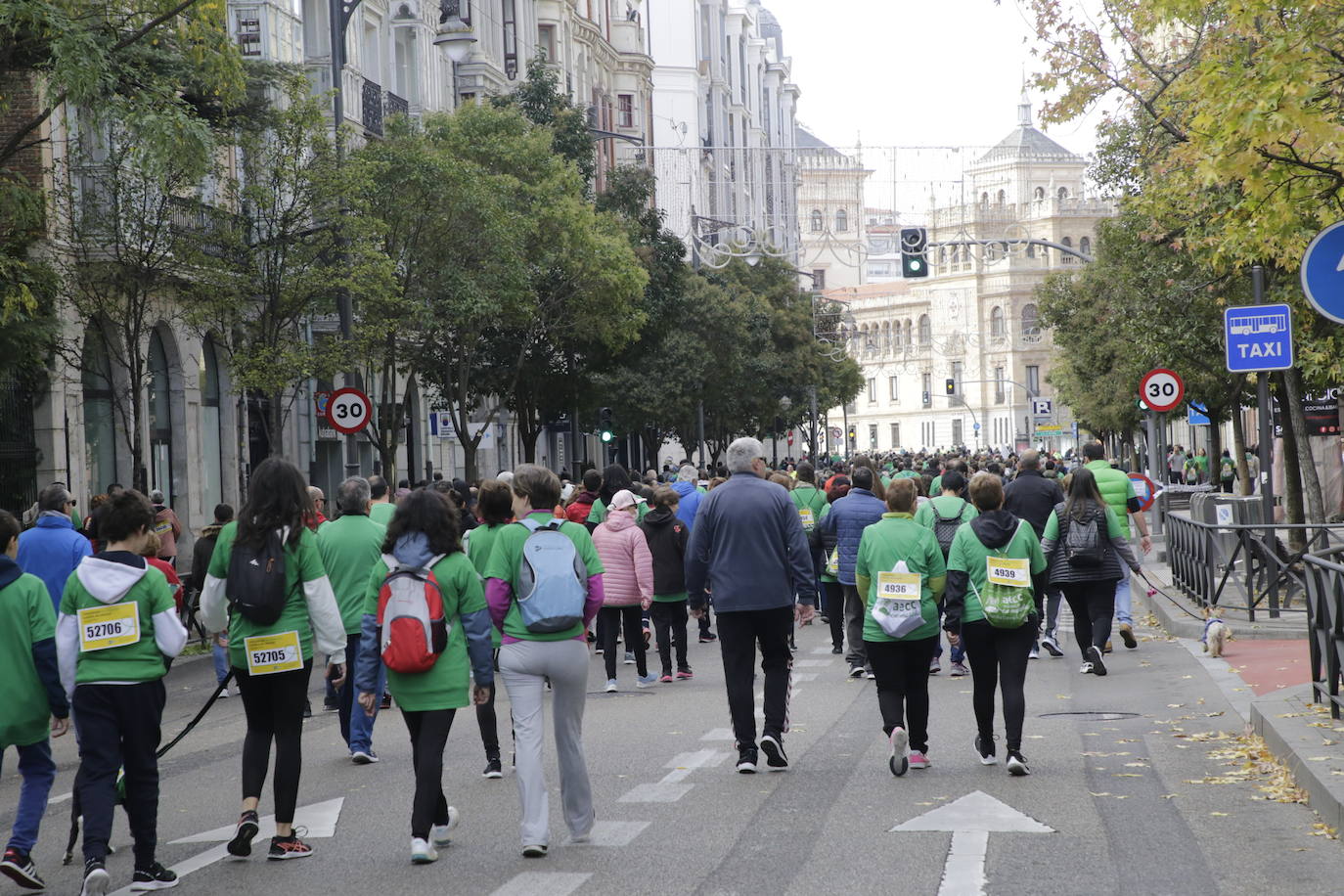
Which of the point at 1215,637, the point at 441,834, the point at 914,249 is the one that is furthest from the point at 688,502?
the point at 914,249

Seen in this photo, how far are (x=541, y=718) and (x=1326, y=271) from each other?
453cm

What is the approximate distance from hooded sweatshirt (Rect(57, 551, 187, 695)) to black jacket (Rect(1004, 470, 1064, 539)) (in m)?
9.87

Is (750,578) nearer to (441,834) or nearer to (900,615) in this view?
(900,615)

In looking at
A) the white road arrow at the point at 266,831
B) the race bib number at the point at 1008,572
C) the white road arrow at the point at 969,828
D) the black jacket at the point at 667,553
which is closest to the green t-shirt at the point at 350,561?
the white road arrow at the point at 266,831

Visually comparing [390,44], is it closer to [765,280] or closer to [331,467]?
[331,467]

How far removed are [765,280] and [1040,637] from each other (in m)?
52.3

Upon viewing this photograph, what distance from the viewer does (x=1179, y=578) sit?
69.7 feet

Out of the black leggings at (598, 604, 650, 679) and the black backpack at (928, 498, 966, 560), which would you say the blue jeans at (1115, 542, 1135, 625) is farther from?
the black leggings at (598, 604, 650, 679)

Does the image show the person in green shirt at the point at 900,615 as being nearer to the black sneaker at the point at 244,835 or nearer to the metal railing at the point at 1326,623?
the metal railing at the point at 1326,623

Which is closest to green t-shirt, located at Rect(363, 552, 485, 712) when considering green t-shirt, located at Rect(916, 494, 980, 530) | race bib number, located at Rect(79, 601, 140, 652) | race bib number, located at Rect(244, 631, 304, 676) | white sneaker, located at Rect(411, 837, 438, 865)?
race bib number, located at Rect(244, 631, 304, 676)

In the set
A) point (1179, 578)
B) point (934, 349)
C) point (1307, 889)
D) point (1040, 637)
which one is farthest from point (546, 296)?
point (934, 349)

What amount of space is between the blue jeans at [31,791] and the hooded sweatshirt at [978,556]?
4.72 metres

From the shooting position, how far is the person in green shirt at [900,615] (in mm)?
9688

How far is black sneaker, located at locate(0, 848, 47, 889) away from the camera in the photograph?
23.9 feet
